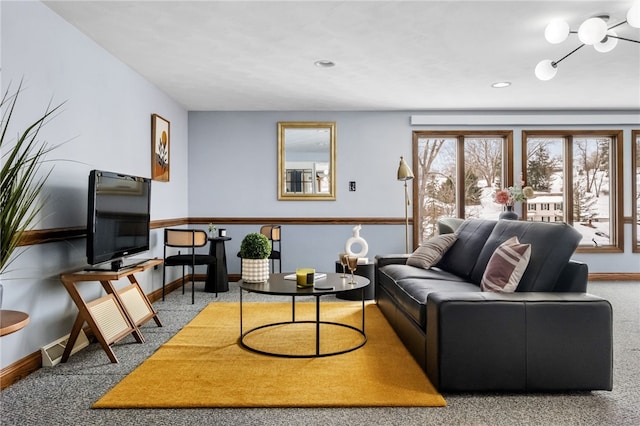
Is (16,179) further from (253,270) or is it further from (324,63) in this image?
(324,63)

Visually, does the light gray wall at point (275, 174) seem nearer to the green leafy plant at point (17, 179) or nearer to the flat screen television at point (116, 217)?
the flat screen television at point (116, 217)

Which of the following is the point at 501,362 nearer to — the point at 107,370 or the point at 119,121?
the point at 107,370

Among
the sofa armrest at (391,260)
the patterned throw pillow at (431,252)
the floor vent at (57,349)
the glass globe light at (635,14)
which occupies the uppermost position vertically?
the glass globe light at (635,14)

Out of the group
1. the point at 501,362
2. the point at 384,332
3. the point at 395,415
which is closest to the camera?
the point at 395,415

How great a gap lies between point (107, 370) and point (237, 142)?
388 cm

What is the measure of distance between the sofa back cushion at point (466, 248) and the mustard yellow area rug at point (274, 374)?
77cm

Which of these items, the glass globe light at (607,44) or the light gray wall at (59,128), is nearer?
the light gray wall at (59,128)

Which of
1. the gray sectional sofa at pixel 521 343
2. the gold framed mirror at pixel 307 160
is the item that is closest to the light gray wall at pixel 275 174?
the gold framed mirror at pixel 307 160

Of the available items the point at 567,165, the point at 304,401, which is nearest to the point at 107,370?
the point at 304,401

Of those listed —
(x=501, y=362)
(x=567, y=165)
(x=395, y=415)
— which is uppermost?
(x=567, y=165)

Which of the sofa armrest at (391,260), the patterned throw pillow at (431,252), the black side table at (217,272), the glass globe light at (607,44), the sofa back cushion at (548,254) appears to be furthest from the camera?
the black side table at (217,272)

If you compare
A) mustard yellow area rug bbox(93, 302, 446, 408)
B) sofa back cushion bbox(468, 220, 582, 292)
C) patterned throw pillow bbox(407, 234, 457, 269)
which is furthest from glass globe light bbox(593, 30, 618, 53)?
mustard yellow area rug bbox(93, 302, 446, 408)

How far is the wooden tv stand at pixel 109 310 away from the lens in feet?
9.41

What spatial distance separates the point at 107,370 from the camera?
2.74 meters
